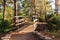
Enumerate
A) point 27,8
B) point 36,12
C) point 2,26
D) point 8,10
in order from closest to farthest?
1. point 2,26
2. point 8,10
3. point 36,12
4. point 27,8

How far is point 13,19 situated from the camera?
67.6 ft

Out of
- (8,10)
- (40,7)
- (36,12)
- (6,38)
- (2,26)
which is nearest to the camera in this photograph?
(6,38)

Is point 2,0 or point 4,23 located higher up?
point 2,0

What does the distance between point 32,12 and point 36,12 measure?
105cm

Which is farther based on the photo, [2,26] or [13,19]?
[13,19]

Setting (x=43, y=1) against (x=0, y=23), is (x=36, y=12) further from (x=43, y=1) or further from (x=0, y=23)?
(x=0, y=23)

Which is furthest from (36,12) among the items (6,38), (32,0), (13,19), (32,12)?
(6,38)

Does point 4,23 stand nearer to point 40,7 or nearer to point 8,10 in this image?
point 8,10

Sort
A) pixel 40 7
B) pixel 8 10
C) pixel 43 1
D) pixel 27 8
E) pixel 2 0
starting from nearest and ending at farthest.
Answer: pixel 2 0 → pixel 8 10 → pixel 43 1 → pixel 40 7 → pixel 27 8

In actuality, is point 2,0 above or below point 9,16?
above

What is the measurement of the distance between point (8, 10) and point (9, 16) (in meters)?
0.60

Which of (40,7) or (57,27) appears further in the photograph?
(40,7)

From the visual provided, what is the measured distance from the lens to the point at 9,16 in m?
19.8

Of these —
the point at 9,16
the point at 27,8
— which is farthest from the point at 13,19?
the point at 27,8
